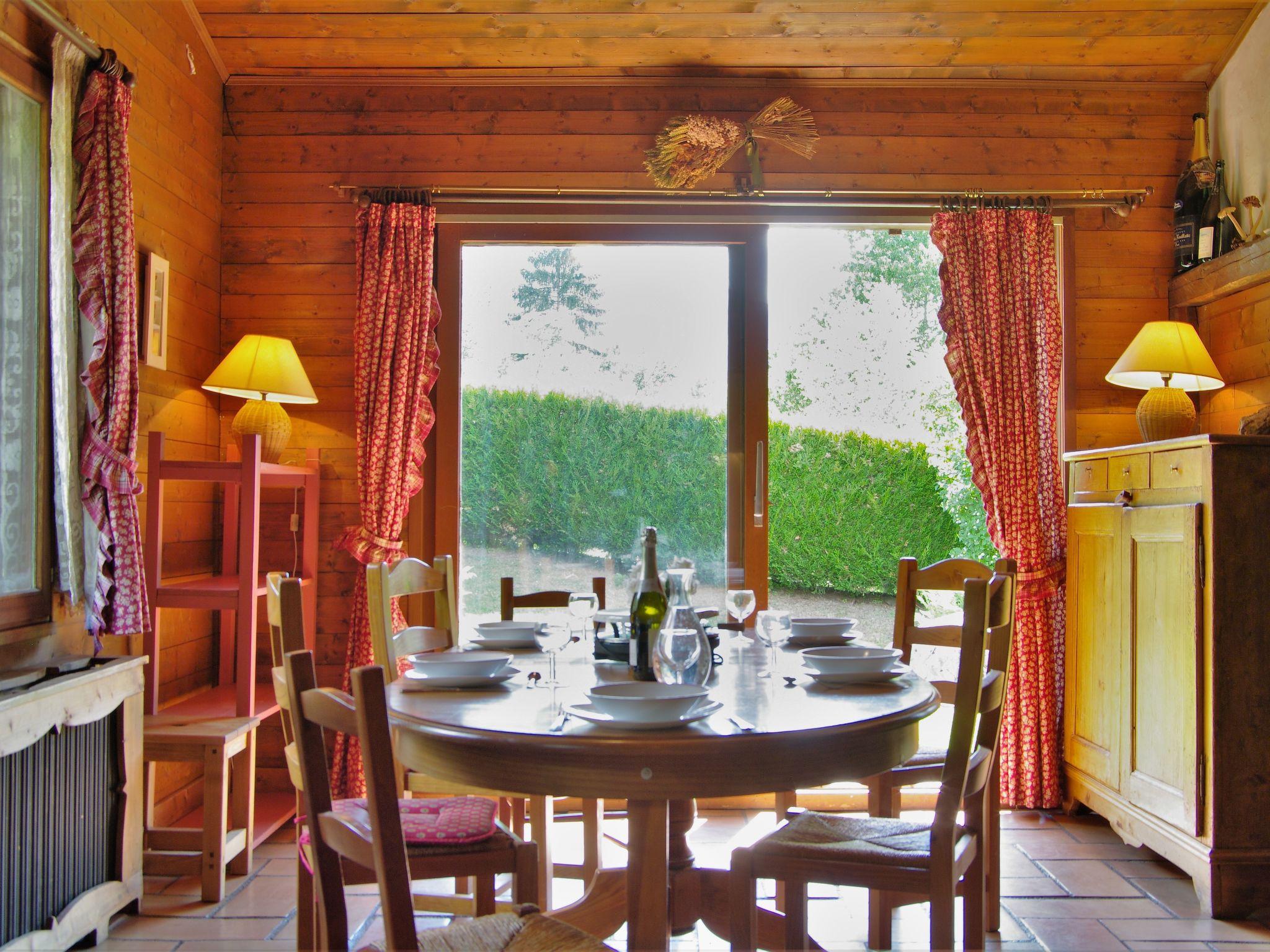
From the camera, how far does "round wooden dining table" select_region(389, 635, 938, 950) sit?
4.80 feet

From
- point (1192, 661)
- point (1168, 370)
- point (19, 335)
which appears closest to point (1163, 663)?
point (1192, 661)

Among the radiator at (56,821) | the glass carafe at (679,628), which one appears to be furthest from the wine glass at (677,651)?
the radiator at (56,821)

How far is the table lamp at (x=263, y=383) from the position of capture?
134 inches

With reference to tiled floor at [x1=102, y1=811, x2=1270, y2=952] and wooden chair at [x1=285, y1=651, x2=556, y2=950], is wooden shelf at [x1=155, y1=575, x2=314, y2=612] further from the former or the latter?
wooden chair at [x1=285, y1=651, x2=556, y2=950]

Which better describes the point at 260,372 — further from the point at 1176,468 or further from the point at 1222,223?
the point at 1222,223

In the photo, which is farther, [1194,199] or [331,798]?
[1194,199]

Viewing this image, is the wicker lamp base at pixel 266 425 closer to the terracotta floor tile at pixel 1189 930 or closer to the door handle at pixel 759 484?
the door handle at pixel 759 484

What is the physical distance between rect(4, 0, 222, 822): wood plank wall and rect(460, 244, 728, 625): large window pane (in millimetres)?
940

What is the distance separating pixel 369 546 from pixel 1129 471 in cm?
261

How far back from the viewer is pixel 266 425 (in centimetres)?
345

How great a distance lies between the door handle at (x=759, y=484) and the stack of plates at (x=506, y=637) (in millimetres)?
1489

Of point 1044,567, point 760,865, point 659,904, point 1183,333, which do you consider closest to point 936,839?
point 760,865

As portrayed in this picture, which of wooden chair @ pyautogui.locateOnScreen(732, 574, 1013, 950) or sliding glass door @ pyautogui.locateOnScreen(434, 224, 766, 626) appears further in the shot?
sliding glass door @ pyautogui.locateOnScreen(434, 224, 766, 626)

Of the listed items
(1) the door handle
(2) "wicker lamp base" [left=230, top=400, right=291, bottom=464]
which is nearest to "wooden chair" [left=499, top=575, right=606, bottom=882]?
(1) the door handle
